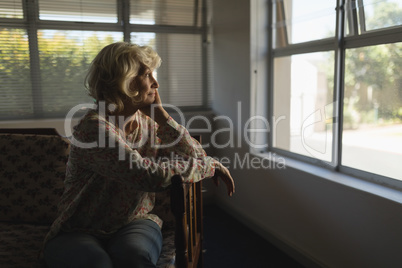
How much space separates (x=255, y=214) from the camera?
9.06 ft

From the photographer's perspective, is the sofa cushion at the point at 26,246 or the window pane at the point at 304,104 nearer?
the sofa cushion at the point at 26,246

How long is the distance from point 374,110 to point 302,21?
832 millimetres

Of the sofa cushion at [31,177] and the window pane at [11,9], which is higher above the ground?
the window pane at [11,9]

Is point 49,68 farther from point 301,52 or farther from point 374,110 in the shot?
point 374,110

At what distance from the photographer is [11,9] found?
2670 millimetres

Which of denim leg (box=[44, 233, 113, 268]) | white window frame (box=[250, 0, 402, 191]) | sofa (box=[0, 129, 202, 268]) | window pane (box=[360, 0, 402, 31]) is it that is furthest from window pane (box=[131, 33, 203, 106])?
denim leg (box=[44, 233, 113, 268])

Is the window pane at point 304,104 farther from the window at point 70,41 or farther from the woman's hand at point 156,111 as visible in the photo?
the woman's hand at point 156,111

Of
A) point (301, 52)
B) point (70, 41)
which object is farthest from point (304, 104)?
point (70, 41)

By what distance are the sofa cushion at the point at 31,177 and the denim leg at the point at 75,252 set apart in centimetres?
59

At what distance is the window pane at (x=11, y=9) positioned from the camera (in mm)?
2650

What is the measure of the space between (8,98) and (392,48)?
2688mm

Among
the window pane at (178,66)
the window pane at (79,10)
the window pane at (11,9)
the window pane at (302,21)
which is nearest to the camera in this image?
the window pane at (302,21)

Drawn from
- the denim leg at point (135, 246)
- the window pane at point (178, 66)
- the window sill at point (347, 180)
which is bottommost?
the denim leg at point (135, 246)

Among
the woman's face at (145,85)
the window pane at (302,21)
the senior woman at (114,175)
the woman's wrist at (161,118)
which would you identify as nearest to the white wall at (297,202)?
the window pane at (302,21)
